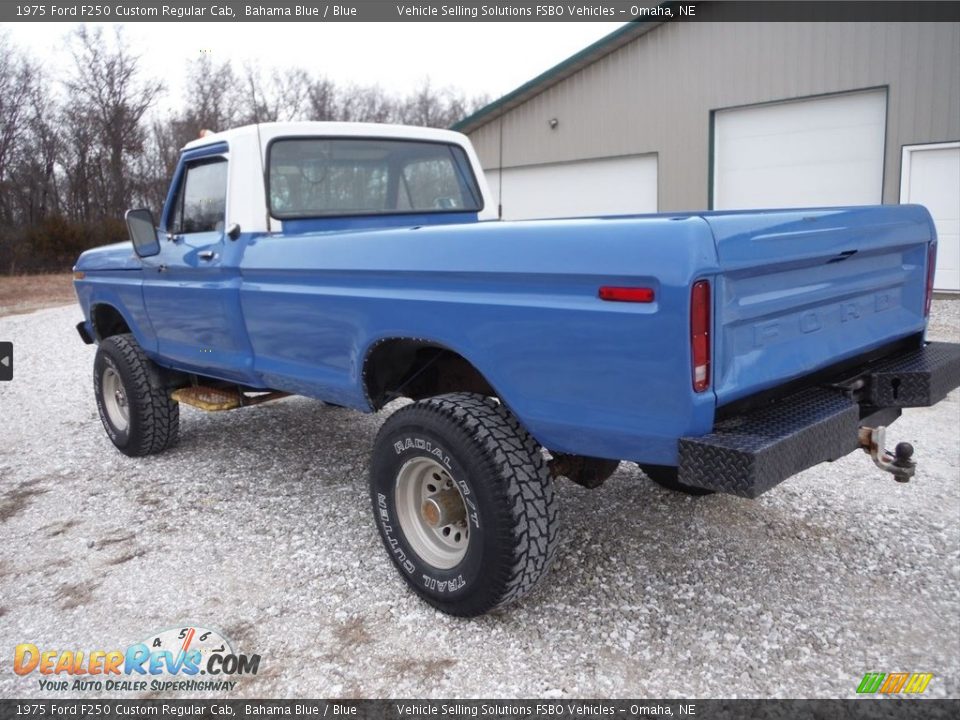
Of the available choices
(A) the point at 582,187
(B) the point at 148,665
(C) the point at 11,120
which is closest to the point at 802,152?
(A) the point at 582,187

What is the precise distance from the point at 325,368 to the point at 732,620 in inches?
80.1

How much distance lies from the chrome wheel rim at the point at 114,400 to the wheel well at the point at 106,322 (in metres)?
0.42

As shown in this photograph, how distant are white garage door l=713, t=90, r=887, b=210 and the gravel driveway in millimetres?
7633

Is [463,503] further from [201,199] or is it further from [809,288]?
[201,199]

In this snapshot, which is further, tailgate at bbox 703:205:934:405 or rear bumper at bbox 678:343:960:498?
tailgate at bbox 703:205:934:405

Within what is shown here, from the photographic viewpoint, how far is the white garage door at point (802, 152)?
11.4 meters

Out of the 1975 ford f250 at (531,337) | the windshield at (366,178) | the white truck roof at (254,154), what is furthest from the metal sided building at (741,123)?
the 1975 ford f250 at (531,337)

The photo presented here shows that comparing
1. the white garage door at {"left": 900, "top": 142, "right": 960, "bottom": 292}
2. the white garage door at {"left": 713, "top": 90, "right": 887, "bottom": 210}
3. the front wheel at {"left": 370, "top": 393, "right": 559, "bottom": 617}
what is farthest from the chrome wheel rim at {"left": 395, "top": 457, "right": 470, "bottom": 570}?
the white garage door at {"left": 900, "top": 142, "right": 960, "bottom": 292}

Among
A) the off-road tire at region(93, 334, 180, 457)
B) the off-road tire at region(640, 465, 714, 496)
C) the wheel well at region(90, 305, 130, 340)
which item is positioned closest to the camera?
the off-road tire at region(640, 465, 714, 496)

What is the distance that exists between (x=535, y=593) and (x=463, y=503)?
0.54m

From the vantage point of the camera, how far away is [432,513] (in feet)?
10.4

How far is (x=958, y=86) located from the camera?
34.6 ft

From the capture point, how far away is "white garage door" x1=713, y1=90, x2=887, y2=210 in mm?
11391

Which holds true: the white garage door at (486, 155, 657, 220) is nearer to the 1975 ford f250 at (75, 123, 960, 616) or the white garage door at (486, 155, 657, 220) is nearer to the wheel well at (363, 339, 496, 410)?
the 1975 ford f250 at (75, 123, 960, 616)
